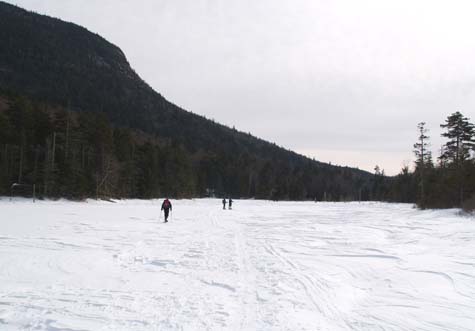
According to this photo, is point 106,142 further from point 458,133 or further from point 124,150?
point 458,133

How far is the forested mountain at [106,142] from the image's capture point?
45031 mm

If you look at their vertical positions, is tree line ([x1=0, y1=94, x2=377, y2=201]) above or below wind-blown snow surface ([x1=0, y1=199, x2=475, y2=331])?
above

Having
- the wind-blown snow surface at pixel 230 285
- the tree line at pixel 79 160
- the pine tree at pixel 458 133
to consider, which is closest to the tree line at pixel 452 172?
the pine tree at pixel 458 133

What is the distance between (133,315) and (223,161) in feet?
381

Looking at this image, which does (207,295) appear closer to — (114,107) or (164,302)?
(164,302)

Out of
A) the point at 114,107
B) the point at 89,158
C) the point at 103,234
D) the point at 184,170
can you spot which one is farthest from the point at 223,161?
the point at 103,234

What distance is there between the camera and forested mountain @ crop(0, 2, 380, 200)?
4503cm

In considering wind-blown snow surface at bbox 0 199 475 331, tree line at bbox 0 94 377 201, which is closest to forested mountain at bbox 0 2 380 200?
tree line at bbox 0 94 377 201

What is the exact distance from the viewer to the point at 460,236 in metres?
16.3

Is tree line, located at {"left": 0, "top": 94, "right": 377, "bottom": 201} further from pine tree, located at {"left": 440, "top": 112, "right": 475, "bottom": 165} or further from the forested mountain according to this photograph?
pine tree, located at {"left": 440, "top": 112, "right": 475, "bottom": 165}

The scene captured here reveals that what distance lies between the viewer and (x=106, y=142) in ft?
189

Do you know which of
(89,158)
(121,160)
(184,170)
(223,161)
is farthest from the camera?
(223,161)

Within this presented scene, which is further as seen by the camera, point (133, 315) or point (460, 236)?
point (460, 236)

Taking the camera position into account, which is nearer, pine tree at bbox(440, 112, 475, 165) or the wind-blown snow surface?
the wind-blown snow surface
